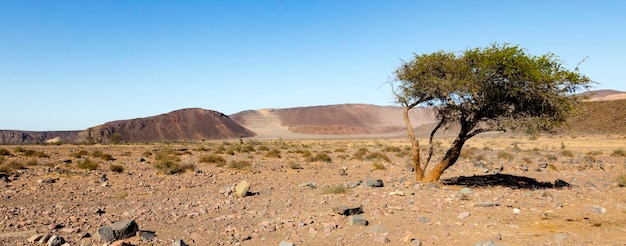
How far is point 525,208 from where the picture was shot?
1039cm

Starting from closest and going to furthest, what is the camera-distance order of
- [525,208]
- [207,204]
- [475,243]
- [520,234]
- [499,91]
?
1. [475,243]
2. [520,234]
3. [525,208]
4. [207,204]
5. [499,91]

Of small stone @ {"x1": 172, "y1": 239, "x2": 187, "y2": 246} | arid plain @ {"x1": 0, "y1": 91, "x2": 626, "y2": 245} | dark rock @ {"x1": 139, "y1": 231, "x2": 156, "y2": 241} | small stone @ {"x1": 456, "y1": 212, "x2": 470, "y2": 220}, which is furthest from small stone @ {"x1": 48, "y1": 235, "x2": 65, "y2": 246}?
small stone @ {"x1": 456, "y1": 212, "x2": 470, "y2": 220}

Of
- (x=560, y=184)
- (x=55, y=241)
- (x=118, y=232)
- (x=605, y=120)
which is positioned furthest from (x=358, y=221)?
(x=605, y=120)

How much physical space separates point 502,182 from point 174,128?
122575mm

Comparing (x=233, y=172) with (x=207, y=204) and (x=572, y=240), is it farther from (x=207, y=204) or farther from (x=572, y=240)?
(x=572, y=240)

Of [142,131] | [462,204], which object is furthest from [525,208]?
[142,131]

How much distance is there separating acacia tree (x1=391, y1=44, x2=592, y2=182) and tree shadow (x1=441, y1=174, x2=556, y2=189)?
280cm

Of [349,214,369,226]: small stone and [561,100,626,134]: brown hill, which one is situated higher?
[561,100,626,134]: brown hill

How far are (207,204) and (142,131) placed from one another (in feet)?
389

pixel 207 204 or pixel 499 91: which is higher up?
pixel 499 91

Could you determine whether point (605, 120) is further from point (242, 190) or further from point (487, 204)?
point (242, 190)

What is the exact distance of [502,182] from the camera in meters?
16.3

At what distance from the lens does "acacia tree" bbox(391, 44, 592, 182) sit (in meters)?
12.9

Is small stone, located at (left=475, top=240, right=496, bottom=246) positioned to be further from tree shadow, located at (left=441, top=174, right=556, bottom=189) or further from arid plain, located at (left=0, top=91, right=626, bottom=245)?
tree shadow, located at (left=441, top=174, right=556, bottom=189)
